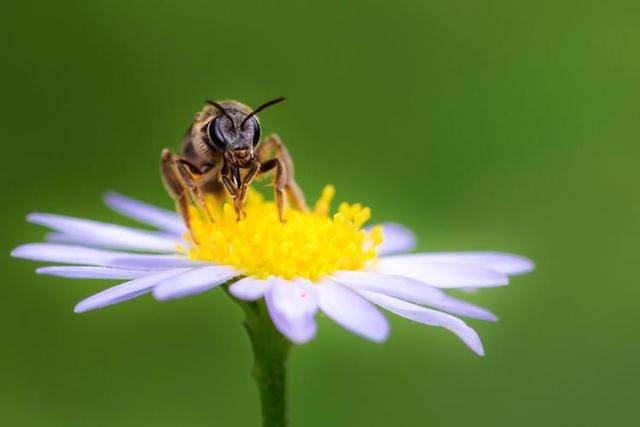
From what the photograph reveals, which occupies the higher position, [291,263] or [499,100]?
[499,100]

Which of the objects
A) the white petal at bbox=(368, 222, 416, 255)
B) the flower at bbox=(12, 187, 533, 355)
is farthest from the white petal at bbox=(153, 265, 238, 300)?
the white petal at bbox=(368, 222, 416, 255)

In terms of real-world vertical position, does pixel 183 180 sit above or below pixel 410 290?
above

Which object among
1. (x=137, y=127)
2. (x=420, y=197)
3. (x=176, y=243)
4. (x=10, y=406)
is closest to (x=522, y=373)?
(x=420, y=197)

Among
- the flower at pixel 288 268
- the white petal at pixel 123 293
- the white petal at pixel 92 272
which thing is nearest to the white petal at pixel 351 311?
the flower at pixel 288 268

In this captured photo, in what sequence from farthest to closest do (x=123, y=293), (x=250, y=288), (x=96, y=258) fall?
(x=96, y=258), (x=250, y=288), (x=123, y=293)

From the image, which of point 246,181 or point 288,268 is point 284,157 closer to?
point 246,181

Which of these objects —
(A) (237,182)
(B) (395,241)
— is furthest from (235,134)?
(B) (395,241)

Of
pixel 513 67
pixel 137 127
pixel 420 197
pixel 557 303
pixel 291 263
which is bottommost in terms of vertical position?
pixel 291 263

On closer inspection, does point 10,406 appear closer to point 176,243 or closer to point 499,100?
point 176,243
